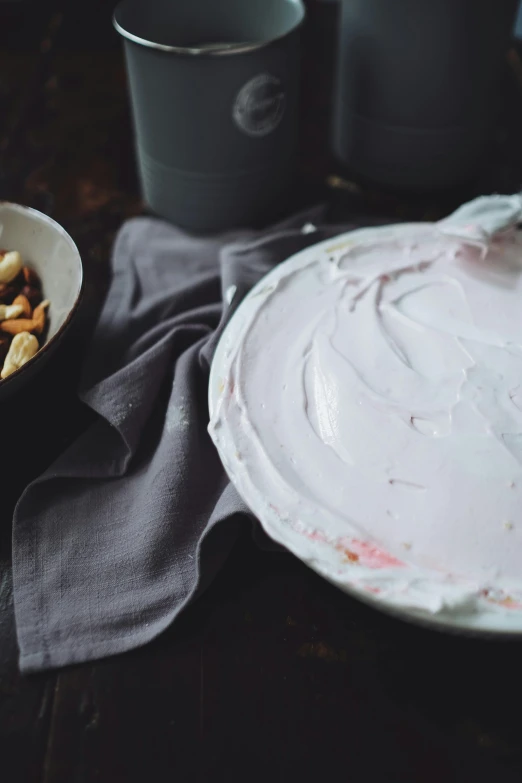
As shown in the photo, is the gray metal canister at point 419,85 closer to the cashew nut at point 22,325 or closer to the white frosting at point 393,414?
the white frosting at point 393,414

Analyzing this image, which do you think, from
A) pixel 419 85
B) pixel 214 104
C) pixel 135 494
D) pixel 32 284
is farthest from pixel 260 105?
pixel 135 494

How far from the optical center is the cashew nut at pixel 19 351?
26.7 inches

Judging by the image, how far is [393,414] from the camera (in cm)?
61

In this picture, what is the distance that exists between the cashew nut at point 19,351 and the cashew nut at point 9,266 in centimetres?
10

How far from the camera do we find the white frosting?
526mm

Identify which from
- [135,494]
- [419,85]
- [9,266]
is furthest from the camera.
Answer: [419,85]

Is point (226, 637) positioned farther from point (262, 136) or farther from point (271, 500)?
point (262, 136)

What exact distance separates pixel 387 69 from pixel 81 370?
20.3 inches

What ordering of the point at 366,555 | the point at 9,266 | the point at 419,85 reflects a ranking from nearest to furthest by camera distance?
the point at 366,555 → the point at 9,266 → the point at 419,85

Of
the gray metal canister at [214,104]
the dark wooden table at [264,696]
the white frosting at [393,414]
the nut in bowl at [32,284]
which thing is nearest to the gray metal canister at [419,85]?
the gray metal canister at [214,104]

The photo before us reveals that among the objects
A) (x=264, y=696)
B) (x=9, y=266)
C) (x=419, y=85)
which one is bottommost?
(x=264, y=696)

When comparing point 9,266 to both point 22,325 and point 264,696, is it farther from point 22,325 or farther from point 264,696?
point 264,696

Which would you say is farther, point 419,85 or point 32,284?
point 419,85

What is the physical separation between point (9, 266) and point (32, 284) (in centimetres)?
3
